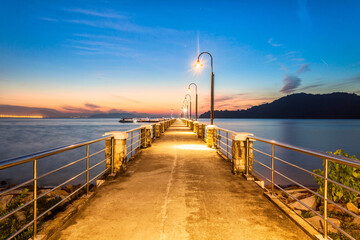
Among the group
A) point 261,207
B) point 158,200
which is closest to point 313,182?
point 261,207

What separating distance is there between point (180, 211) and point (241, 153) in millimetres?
3102

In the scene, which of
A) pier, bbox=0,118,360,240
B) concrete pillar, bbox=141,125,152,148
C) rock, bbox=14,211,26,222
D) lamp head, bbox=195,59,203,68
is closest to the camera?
pier, bbox=0,118,360,240

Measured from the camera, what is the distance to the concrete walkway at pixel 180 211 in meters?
3.33

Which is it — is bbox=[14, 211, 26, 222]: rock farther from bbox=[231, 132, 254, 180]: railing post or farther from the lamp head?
the lamp head

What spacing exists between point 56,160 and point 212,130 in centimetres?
2002

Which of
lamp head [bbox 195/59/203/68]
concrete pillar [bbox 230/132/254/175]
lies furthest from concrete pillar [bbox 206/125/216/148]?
lamp head [bbox 195/59/203/68]

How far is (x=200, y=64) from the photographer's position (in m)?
16.2

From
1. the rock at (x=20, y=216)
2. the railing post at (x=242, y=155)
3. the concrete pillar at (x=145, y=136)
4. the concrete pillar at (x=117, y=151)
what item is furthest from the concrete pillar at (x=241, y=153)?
the concrete pillar at (x=145, y=136)

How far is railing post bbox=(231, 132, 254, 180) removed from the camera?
634 cm

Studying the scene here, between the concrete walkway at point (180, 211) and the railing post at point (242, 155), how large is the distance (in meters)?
0.34

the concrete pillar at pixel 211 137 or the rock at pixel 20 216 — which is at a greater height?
the concrete pillar at pixel 211 137

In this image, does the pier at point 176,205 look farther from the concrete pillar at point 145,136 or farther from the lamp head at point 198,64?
the lamp head at point 198,64

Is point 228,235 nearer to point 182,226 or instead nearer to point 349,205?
point 182,226

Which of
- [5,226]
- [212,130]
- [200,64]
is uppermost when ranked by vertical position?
[200,64]
